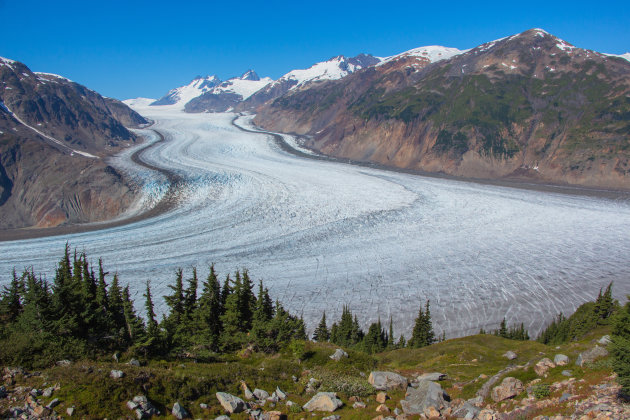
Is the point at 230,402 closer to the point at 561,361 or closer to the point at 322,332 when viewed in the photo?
the point at 561,361

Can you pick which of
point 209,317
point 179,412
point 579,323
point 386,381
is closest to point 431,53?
point 579,323


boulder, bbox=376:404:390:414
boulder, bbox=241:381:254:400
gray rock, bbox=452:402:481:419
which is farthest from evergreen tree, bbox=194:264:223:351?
gray rock, bbox=452:402:481:419

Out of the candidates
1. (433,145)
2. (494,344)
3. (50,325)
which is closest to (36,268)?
(50,325)

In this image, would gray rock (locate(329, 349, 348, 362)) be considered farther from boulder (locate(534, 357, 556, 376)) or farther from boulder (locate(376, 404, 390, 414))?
boulder (locate(534, 357, 556, 376))

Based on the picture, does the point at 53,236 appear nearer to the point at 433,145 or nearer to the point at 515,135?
the point at 433,145

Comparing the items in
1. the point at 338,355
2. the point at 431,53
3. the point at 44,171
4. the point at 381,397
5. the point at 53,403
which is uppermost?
the point at 431,53

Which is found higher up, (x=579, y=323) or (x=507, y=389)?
(x=507, y=389)
